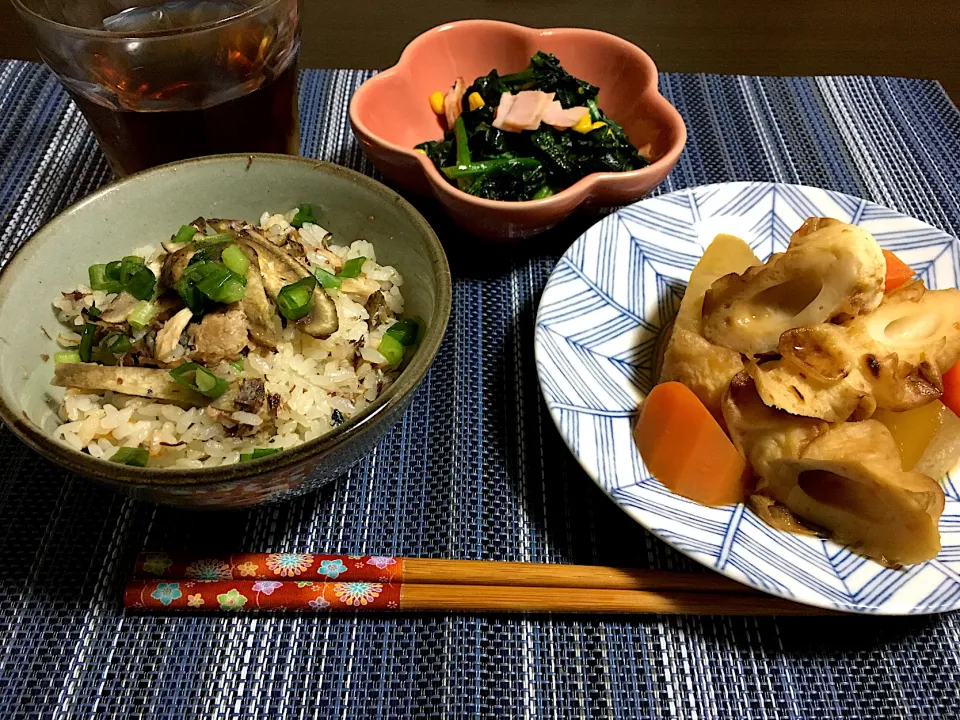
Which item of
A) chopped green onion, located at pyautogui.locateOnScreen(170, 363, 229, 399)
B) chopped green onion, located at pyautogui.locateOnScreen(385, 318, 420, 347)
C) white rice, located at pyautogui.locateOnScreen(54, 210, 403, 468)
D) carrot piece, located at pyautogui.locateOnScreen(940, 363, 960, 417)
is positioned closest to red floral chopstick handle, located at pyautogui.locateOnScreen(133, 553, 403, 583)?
white rice, located at pyautogui.locateOnScreen(54, 210, 403, 468)

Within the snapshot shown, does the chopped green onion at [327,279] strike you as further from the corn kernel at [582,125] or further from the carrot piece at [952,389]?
the carrot piece at [952,389]

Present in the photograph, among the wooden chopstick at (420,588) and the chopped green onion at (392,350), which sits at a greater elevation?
the chopped green onion at (392,350)

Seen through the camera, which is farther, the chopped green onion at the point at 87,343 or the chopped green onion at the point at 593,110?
the chopped green onion at the point at 593,110

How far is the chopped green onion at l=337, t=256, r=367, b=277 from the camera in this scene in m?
1.36

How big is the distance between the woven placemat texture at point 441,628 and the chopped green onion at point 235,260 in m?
0.45

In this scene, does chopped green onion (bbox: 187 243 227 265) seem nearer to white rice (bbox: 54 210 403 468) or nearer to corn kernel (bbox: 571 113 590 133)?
white rice (bbox: 54 210 403 468)

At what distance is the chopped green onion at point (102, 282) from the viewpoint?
1277mm

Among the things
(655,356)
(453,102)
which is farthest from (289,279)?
(453,102)

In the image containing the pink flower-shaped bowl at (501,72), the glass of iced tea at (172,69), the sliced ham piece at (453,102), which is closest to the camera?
the glass of iced tea at (172,69)

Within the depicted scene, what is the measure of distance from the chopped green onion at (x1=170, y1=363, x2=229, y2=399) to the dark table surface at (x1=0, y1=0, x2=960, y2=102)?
1726 mm

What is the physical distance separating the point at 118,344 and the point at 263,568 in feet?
1.60

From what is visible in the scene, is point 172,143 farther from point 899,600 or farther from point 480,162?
point 899,600

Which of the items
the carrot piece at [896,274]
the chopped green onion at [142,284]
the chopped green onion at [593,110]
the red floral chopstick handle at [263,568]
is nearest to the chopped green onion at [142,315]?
the chopped green onion at [142,284]

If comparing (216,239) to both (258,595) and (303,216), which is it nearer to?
(303,216)
